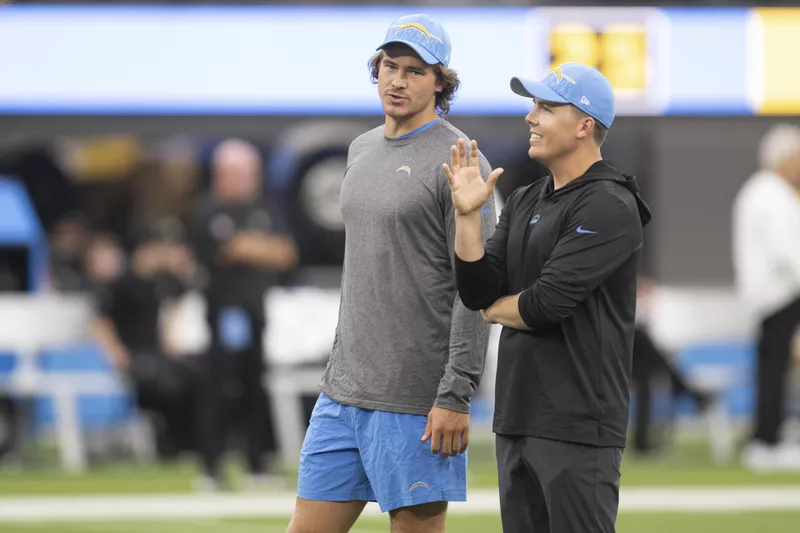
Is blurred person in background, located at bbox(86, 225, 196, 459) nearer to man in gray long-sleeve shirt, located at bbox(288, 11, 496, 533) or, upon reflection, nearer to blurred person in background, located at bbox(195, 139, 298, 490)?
blurred person in background, located at bbox(195, 139, 298, 490)

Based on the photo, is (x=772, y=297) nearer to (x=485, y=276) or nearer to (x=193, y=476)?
(x=193, y=476)

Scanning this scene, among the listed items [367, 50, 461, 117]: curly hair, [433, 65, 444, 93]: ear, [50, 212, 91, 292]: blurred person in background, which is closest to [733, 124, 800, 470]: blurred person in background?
[50, 212, 91, 292]: blurred person in background

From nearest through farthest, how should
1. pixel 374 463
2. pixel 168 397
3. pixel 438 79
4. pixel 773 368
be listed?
pixel 374 463, pixel 438 79, pixel 773 368, pixel 168 397

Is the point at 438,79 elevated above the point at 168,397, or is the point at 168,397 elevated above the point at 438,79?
the point at 438,79

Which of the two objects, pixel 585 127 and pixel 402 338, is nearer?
pixel 585 127

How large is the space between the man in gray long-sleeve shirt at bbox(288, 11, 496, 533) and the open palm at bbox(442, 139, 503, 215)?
0.11m

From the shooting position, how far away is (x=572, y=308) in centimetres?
398

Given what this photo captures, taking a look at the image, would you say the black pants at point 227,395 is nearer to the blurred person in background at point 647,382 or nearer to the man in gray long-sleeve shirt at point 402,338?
the blurred person in background at point 647,382

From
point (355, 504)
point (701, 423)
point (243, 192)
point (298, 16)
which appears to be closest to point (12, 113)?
point (298, 16)

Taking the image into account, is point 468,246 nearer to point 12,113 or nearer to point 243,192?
point 243,192

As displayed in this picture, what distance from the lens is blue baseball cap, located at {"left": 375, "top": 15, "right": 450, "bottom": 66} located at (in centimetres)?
434

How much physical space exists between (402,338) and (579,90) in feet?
3.02

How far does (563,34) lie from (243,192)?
4.60 meters

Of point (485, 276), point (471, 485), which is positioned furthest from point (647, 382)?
point (485, 276)
